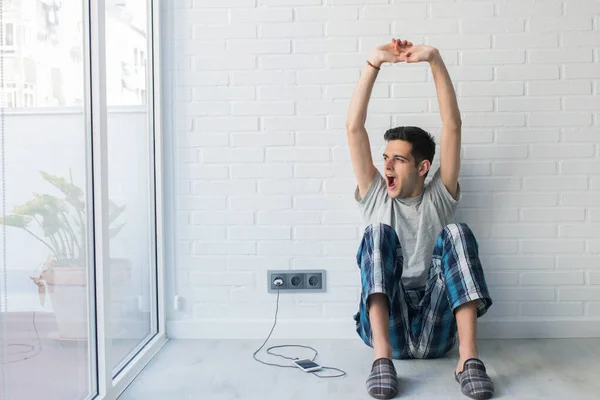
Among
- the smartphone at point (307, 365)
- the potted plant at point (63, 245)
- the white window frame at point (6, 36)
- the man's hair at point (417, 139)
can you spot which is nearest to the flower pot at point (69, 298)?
the potted plant at point (63, 245)

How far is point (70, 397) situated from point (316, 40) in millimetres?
1653

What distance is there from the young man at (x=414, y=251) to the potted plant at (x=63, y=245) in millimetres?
899

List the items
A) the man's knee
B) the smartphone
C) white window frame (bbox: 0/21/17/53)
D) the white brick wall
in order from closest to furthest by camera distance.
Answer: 1. white window frame (bbox: 0/21/17/53)
2. the man's knee
3. the smartphone
4. the white brick wall

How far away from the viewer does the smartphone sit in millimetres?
2232

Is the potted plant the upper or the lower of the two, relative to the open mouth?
lower

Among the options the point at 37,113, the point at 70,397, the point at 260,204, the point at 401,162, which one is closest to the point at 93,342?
the point at 70,397

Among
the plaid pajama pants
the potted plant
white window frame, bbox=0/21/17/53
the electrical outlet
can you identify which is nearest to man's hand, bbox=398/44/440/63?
the plaid pajama pants

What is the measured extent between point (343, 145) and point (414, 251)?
547 millimetres

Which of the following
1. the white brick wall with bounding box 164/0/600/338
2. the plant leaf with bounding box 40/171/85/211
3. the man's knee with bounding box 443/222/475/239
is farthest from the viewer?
the white brick wall with bounding box 164/0/600/338

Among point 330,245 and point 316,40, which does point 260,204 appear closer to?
point 330,245

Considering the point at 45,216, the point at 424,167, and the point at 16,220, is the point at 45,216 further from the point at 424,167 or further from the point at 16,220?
the point at 424,167

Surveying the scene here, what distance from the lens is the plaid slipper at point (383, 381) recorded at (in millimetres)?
1940

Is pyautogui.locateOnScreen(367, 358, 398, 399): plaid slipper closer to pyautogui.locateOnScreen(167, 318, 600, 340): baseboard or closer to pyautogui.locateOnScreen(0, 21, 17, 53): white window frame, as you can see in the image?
pyautogui.locateOnScreen(167, 318, 600, 340): baseboard

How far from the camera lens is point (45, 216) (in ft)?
5.17
